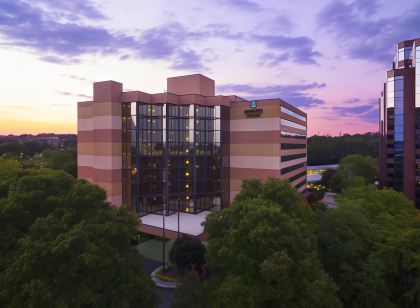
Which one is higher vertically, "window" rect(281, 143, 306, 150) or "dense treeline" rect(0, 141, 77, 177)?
"window" rect(281, 143, 306, 150)

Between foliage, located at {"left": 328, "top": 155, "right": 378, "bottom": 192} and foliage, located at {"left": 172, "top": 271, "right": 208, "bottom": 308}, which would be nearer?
foliage, located at {"left": 172, "top": 271, "right": 208, "bottom": 308}

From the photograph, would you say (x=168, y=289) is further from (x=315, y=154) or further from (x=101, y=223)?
(x=315, y=154)

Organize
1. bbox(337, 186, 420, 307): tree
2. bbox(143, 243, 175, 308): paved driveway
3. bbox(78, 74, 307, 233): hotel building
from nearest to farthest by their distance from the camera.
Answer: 1. bbox(337, 186, 420, 307): tree
2. bbox(143, 243, 175, 308): paved driveway
3. bbox(78, 74, 307, 233): hotel building

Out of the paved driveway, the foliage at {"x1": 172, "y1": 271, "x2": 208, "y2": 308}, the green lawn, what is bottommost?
the paved driveway

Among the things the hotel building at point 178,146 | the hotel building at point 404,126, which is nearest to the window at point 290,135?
the hotel building at point 178,146

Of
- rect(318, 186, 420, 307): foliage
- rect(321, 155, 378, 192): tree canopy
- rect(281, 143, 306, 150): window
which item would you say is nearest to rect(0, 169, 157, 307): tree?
rect(318, 186, 420, 307): foliage

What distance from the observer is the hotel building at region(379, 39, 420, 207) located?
55406mm

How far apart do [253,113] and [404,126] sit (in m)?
33.7

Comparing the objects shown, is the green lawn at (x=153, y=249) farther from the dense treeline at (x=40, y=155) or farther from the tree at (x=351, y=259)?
the dense treeline at (x=40, y=155)

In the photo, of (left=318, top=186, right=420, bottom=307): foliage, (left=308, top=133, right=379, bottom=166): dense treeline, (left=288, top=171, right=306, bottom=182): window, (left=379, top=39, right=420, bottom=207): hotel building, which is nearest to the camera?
(left=318, top=186, right=420, bottom=307): foliage

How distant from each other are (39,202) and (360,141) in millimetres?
155473

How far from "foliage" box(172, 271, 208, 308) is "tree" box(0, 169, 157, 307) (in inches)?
66.0

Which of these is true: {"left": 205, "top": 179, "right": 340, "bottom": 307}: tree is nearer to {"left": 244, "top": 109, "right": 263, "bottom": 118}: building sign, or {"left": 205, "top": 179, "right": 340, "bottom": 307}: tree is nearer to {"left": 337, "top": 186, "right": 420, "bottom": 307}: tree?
{"left": 337, "top": 186, "right": 420, "bottom": 307}: tree

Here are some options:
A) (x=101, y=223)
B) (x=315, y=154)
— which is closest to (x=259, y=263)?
(x=101, y=223)
